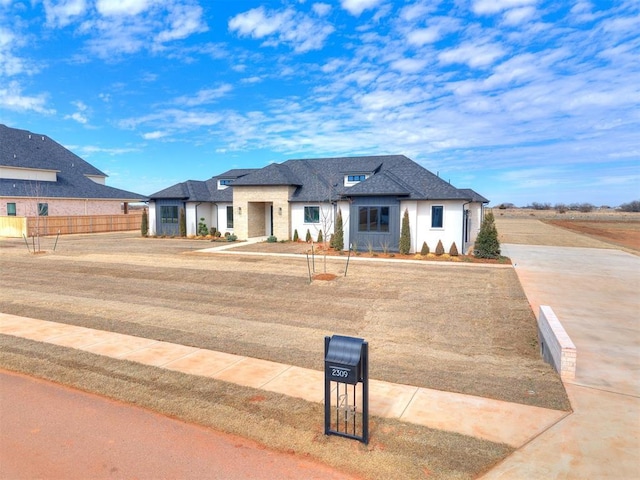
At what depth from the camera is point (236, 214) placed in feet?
102

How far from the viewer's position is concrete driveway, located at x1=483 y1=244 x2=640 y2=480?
4344 millimetres

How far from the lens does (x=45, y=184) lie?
4116cm

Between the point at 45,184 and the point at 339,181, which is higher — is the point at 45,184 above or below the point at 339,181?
above

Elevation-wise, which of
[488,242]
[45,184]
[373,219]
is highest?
[45,184]

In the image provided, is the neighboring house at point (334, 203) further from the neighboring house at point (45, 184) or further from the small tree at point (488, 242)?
the neighboring house at point (45, 184)

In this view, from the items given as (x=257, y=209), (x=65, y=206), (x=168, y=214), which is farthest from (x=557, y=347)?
(x=65, y=206)

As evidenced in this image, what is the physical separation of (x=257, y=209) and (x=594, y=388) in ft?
90.0

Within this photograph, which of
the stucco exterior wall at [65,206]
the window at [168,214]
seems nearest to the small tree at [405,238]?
the window at [168,214]

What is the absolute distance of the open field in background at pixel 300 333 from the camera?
4891 millimetres

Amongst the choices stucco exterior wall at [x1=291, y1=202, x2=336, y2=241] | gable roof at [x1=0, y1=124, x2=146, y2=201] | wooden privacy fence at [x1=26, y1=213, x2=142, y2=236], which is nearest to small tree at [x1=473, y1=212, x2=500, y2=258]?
stucco exterior wall at [x1=291, y1=202, x2=336, y2=241]

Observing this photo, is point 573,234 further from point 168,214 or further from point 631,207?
point 631,207

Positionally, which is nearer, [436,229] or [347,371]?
[347,371]

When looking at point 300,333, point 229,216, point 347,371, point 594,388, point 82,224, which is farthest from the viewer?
point 82,224

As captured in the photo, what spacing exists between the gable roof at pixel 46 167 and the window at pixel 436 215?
2990 centimetres
